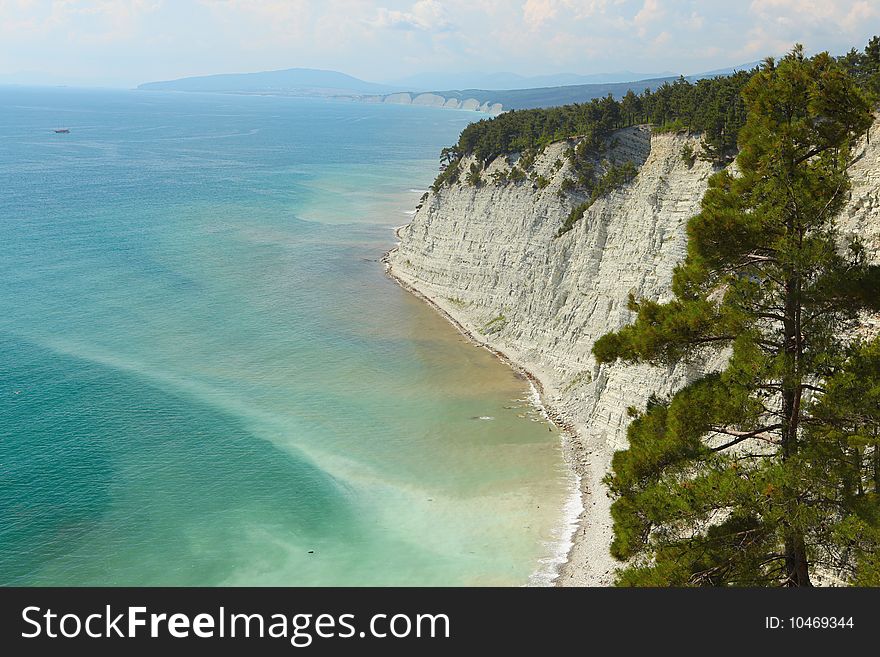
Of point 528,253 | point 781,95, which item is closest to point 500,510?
point 781,95

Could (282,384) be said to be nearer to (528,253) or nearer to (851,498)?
(528,253)

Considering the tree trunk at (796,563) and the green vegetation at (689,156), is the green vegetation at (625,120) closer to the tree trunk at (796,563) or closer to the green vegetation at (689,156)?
the green vegetation at (689,156)

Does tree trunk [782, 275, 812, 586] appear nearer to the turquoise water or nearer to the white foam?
the white foam

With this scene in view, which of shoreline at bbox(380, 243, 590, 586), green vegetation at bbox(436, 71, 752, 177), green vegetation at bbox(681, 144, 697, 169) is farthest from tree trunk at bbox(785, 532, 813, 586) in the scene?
green vegetation at bbox(681, 144, 697, 169)

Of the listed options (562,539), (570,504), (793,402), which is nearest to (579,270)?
(570,504)

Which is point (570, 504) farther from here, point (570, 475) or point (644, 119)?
point (644, 119)

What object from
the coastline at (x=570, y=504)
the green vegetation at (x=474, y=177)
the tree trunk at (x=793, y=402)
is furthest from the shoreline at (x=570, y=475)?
the green vegetation at (x=474, y=177)
